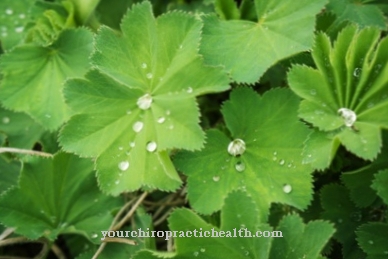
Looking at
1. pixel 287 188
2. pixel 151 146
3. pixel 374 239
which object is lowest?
pixel 374 239

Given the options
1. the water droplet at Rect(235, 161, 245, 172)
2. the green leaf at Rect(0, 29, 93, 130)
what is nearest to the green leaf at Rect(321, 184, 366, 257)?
the water droplet at Rect(235, 161, 245, 172)

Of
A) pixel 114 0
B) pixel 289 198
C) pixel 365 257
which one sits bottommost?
pixel 365 257

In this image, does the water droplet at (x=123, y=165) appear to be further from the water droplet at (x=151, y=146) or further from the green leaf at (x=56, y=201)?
the green leaf at (x=56, y=201)

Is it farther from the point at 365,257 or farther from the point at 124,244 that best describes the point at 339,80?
the point at 124,244

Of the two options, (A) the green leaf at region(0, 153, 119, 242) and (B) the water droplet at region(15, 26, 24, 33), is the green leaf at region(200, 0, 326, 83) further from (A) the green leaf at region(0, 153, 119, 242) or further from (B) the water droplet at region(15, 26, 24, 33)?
(B) the water droplet at region(15, 26, 24, 33)

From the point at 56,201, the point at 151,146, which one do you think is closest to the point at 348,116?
the point at 151,146

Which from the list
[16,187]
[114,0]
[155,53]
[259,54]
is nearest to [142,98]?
[155,53]

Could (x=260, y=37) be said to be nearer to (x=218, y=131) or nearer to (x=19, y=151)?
(x=218, y=131)
